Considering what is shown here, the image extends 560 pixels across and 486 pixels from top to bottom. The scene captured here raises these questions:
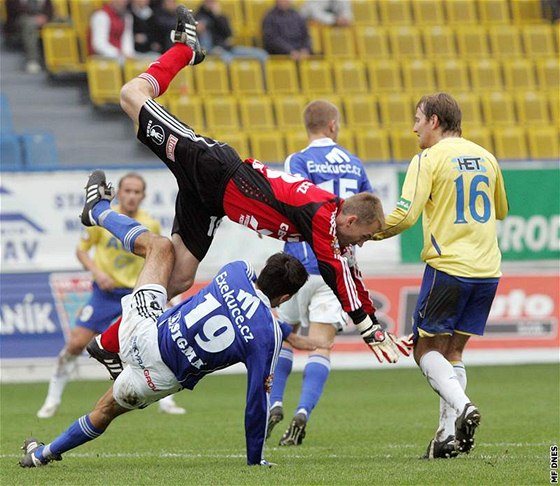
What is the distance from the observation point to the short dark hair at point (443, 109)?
805cm

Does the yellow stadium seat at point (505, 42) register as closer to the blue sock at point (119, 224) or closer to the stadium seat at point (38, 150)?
the stadium seat at point (38, 150)

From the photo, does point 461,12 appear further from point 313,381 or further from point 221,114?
point 313,381

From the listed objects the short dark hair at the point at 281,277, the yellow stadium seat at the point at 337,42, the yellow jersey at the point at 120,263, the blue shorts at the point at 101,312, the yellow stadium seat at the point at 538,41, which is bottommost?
the blue shorts at the point at 101,312

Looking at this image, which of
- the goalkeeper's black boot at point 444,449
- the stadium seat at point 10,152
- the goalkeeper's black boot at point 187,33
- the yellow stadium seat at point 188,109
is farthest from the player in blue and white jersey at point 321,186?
the yellow stadium seat at point 188,109

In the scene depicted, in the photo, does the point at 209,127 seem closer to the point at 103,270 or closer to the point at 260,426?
the point at 103,270

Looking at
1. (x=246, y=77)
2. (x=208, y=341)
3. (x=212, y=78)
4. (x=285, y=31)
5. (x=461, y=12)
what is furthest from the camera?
(x=461, y=12)

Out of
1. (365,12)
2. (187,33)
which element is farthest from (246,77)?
(187,33)

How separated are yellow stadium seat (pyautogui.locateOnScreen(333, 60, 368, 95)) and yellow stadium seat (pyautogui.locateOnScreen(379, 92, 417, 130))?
0.54m

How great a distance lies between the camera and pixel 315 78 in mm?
20781

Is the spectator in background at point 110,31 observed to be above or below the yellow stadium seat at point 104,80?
above

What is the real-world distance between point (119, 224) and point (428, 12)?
607 inches

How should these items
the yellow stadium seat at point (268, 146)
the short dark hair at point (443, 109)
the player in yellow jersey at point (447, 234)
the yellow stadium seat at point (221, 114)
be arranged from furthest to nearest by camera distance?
the yellow stadium seat at point (221, 114)
the yellow stadium seat at point (268, 146)
the short dark hair at point (443, 109)
the player in yellow jersey at point (447, 234)

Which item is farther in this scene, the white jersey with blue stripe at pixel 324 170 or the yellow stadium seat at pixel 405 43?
the yellow stadium seat at pixel 405 43

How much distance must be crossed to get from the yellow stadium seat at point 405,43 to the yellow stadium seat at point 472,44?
31.0 inches
